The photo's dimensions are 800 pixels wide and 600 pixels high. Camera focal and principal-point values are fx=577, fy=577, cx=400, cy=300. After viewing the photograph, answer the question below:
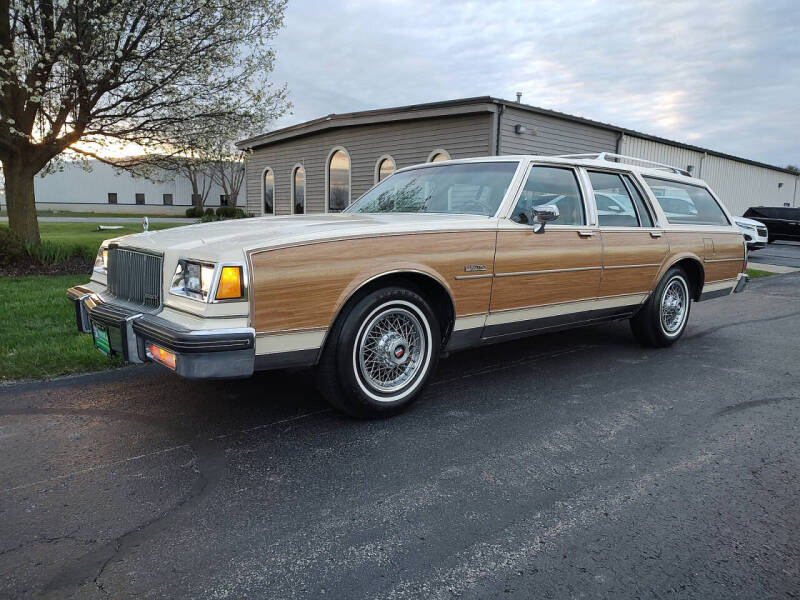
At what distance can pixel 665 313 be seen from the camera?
18.3 ft

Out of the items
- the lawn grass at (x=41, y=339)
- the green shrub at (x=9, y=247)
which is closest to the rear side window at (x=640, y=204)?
the lawn grass at (x=41, y=339)

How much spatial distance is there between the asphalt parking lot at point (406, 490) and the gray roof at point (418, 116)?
9.43 meters

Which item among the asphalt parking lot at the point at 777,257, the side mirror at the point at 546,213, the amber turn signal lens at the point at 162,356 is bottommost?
the asphalt parking lot at the point at 777,257

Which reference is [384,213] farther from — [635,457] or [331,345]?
[635,457]

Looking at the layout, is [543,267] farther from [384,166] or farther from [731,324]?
[384,166]

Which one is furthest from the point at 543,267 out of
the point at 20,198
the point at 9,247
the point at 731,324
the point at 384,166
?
the point at 384,166

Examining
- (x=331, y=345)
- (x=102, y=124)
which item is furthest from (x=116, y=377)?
(x=102, y=124)

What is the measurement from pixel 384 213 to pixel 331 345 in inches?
61.4

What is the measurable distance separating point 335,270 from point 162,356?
1.01 m

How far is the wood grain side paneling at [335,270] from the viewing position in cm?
299

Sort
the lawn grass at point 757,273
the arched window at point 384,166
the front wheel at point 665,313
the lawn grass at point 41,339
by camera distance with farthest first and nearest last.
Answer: the arched window at point 384,166 < the lawn grass at point 757,273 < the front wheel at point 665,313 < the lawn grass at point 41,339

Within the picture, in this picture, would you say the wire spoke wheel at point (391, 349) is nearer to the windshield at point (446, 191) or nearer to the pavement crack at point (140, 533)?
the pavement crack at point (140, 533)

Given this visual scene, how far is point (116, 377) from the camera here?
444 centimetres

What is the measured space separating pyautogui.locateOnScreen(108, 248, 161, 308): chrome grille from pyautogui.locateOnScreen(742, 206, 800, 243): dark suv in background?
82.9 feet
